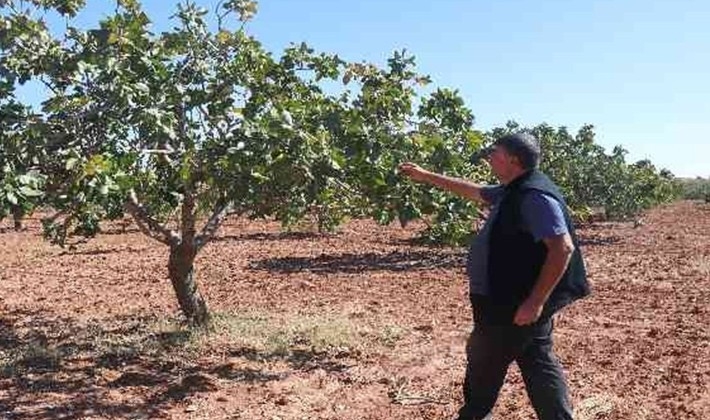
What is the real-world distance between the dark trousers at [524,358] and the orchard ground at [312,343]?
4.63 feet

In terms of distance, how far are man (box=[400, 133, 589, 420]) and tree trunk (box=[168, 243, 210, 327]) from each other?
430cm

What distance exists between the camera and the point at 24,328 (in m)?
8.62

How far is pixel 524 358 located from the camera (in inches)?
160

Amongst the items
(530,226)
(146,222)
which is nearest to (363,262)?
(146,222)

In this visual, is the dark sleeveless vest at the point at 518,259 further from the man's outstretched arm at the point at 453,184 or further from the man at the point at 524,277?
the man's outstretched arm at the point at 453,184

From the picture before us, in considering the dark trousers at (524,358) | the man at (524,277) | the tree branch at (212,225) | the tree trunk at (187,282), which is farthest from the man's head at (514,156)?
the tree trunk at (187,282)

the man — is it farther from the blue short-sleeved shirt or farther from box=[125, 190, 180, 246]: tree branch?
box=[125, 190, 180, 246]: tree branch

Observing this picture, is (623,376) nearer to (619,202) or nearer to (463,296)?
(463,296)

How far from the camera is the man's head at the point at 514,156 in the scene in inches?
155

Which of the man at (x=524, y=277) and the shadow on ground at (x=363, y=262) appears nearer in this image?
the man at (x=524, y=277)

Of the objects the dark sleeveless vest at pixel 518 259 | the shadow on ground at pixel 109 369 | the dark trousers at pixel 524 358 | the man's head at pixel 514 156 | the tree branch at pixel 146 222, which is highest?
the man's head at pixel 514 156

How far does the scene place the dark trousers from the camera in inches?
156

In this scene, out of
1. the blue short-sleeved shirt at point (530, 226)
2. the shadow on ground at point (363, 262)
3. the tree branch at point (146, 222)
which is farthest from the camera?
the shadow on ground at point (363, 262)

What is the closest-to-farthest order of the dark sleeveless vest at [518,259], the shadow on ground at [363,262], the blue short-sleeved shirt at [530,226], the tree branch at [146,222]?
the blue short-sleeved shirt at [530,226]
the dark sleeveless vest at [518,259]
the tree branch at [146,222]
the shadow on ground at [363,262]
